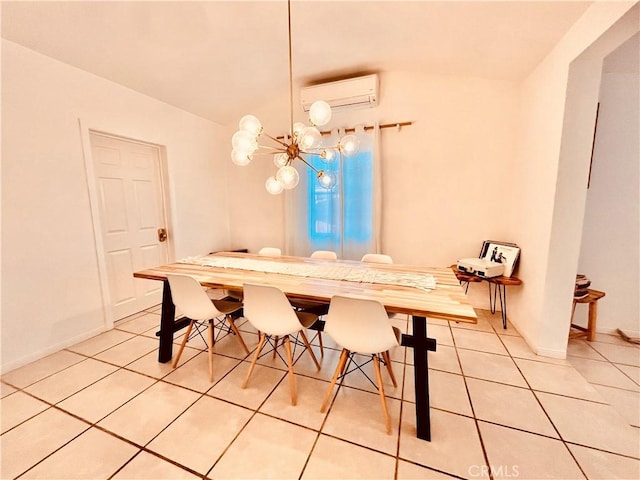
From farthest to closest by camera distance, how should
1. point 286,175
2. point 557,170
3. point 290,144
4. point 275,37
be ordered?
point 275,37
point 557,170
point 290,144
point 286,175

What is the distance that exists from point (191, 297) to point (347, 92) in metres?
2.68

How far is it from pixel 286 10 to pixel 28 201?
2.53m

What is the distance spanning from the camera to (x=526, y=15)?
1.82 m

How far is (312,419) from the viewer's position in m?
1.56

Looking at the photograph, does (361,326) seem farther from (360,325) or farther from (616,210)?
(616,210)

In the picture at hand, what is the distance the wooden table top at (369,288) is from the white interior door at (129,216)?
1077mm

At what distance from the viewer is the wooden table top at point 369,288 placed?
133cm

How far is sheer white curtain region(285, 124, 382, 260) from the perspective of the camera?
3244mm

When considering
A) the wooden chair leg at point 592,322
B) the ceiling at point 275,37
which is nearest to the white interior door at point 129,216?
the ceiling at point 275,37

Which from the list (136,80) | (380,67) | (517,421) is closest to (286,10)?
(380,67)

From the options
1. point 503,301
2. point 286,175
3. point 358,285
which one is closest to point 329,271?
point 358,285

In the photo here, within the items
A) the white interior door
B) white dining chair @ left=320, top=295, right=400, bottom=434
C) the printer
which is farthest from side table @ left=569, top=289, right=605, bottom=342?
the white interior door

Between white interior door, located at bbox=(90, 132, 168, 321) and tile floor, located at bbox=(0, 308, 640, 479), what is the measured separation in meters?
0.83

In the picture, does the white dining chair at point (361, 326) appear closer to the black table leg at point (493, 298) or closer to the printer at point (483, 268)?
the printer at point (483, 268)
